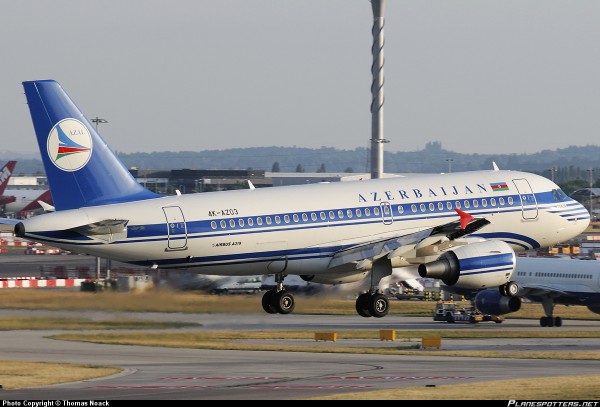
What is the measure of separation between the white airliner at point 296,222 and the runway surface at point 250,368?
14.0 feet

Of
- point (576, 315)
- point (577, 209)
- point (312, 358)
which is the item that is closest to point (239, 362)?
point (312, 358)

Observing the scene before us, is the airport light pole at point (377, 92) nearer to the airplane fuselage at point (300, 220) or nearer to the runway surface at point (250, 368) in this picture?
the runway surface at point (250, 368)

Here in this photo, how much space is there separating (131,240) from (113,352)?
19.4 meters

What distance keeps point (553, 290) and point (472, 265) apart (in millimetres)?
48276

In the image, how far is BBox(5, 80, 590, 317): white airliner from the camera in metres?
52.8

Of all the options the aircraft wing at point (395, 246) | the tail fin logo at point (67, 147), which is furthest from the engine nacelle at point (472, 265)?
the tail fin logo at point (67, 147)

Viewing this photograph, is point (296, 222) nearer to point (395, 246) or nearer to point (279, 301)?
point (279, 301)

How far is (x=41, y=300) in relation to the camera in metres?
72.8

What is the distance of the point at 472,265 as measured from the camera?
57656 mm

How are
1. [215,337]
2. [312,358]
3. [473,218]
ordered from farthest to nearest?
1. [215,337]
2. [312,358]
3. [473,218]

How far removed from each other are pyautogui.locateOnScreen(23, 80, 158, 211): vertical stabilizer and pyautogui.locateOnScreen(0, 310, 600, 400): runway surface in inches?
311

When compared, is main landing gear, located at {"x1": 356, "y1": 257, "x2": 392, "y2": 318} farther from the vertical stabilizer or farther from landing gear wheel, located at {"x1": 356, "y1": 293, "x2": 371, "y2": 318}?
the vertical stabilizer

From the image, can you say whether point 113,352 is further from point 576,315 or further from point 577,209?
point 576,315

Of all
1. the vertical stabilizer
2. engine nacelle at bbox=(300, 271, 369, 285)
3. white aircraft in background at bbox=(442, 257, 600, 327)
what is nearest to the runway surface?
engine nacelle at bbox=(300, 271, 369, 285)
